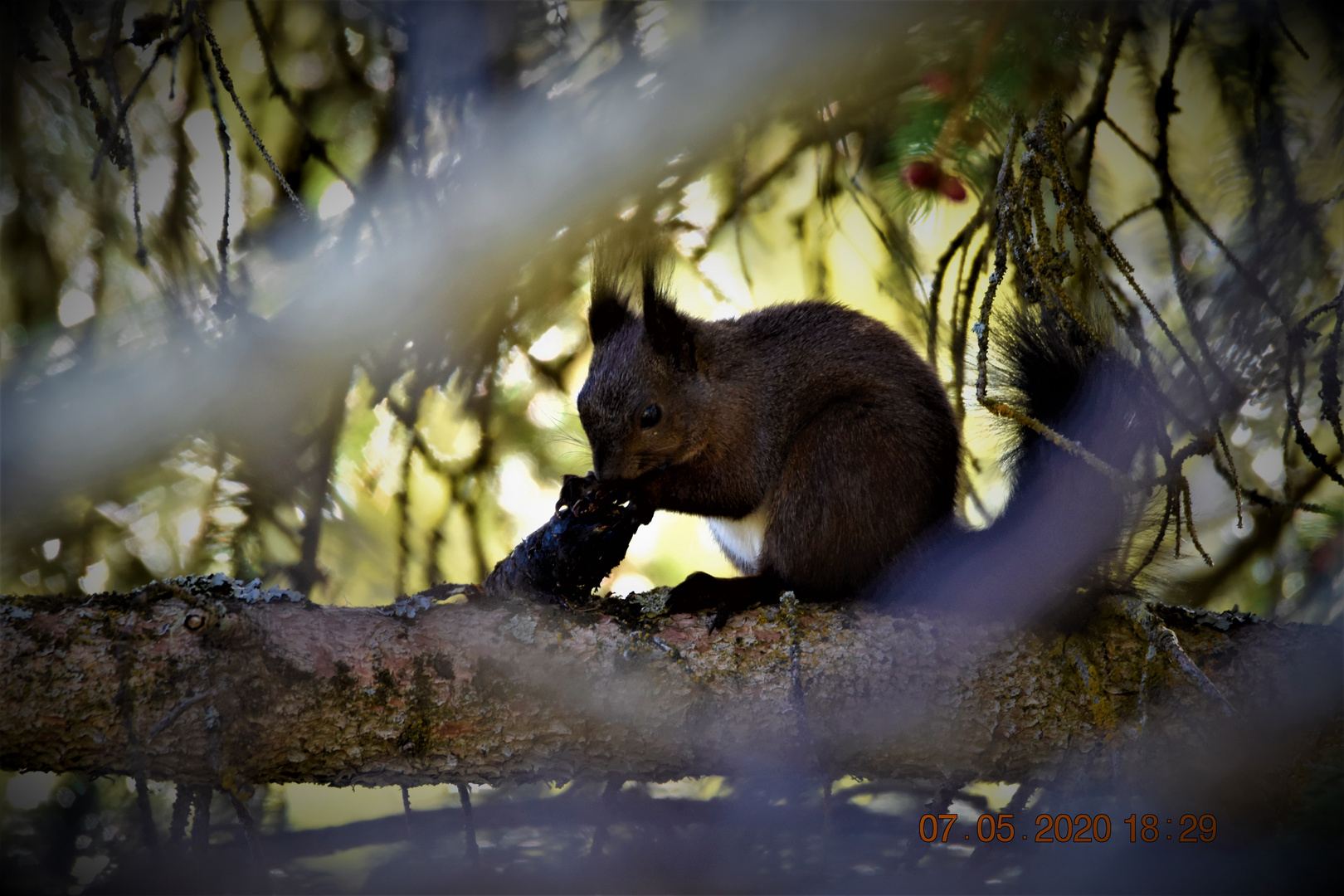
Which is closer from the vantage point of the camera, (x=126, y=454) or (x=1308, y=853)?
(x=1308, y=853)

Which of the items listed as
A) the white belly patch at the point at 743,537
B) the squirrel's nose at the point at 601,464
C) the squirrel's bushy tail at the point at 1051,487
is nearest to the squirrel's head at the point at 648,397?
the squirrel's nose at the point at 601,464

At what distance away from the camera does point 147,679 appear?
1021mm

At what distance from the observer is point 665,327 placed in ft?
5.11

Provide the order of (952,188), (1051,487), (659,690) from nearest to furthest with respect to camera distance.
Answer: (659,690)
(1051,487)
(952,188)

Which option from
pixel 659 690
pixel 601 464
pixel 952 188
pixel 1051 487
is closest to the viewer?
pixel 659 690

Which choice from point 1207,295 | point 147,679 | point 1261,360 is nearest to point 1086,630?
point 1261,360

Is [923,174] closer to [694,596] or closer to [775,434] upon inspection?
[775,434]

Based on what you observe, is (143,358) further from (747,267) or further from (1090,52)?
(1090,52)

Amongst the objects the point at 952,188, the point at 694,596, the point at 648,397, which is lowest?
the point at 694,596

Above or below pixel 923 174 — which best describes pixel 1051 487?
below

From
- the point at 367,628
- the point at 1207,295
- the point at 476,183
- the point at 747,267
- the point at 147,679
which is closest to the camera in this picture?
the point at 147,679

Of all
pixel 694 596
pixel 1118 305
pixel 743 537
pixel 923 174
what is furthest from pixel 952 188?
pixel 694 596

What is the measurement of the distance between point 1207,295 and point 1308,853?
0.96 meters

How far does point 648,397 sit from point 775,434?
252mm
